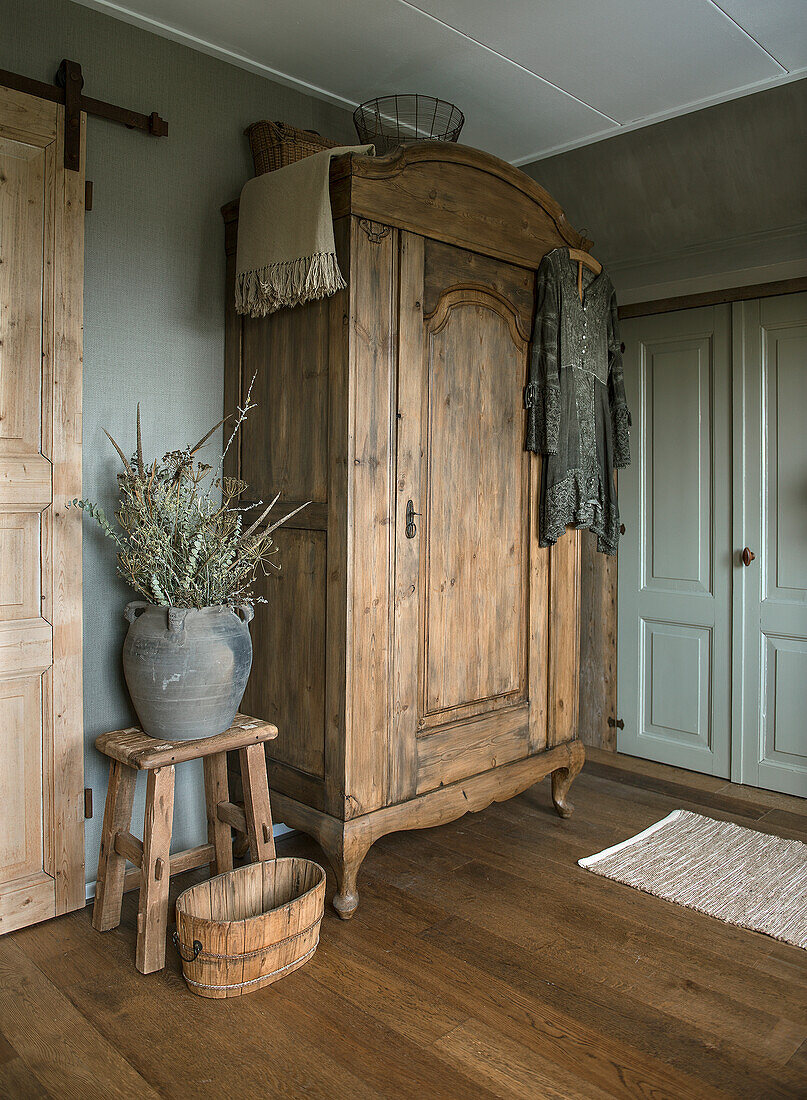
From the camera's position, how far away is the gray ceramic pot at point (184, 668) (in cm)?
219

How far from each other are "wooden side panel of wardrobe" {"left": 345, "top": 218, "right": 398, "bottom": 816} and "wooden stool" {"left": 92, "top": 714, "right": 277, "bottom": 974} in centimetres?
26

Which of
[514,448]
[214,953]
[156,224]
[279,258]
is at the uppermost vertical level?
[156,224]

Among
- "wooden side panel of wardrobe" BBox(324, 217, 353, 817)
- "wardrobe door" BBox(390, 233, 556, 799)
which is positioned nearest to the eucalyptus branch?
"wooden side panel of wardrobe" BBox(324, 217, 353, 817)

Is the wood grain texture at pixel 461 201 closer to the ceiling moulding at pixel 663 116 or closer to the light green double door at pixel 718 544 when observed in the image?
the ceiling moulding at pixel 663 116

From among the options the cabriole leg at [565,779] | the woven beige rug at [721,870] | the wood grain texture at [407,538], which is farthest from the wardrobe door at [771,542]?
the wood grain texture at [407,538]

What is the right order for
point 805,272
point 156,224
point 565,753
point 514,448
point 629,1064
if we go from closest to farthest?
point 629,1064
point 156,224
point 514,448
point 565,753
point 805,272

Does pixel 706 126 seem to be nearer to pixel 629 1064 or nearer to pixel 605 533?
pixel 605 533

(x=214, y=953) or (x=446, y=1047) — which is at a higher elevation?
(x=214, y=953)

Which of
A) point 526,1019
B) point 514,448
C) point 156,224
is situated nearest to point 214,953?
point 526,1019

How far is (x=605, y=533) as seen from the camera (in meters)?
3.17

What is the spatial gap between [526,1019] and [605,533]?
5.67ft

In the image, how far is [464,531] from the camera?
2.72 meters

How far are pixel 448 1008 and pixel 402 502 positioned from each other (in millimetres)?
1317

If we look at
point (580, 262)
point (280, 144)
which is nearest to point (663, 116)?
point (580, 262)
